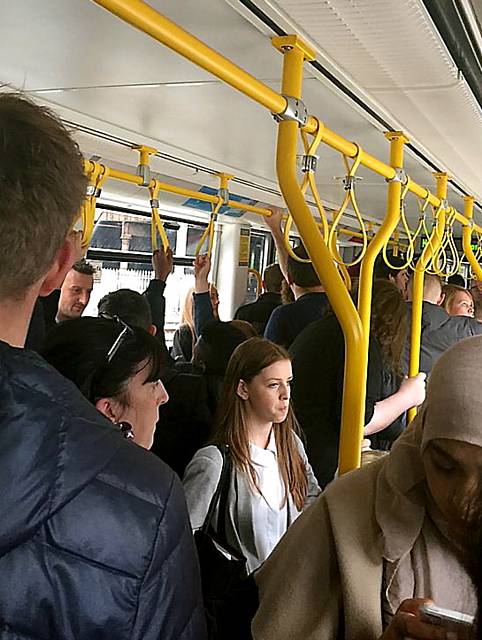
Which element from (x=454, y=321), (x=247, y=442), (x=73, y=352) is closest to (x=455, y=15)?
(x=73, y=352)

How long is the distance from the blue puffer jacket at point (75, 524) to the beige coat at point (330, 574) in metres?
0.48

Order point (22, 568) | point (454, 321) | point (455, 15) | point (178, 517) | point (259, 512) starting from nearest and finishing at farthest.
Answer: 1. point (22, 568)
2. point (178, 517)
3. point (455, 15)
4. point (259, 512)
5. point (454, 321)

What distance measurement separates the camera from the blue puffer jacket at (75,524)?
699mm

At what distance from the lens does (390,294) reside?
2688mm

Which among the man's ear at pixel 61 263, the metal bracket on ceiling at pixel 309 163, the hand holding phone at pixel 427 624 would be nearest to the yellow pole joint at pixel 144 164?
the metal bracket on ceiling at pixel 309 163

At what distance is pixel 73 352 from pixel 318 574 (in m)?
0.71

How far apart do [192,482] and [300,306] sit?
4.30 ft

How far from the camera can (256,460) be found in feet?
7.07

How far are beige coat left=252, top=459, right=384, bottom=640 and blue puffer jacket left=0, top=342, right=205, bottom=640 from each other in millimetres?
476

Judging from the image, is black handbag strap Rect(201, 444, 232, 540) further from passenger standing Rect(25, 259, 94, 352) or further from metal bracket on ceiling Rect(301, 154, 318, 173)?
passenger standing Rect(25, 259, 94, 352)

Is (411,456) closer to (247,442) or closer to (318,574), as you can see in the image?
(318,574)

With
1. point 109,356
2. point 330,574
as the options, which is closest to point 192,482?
point 109,356

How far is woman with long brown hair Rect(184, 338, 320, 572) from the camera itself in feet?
6.72

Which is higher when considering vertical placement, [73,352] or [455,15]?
[455,15]
